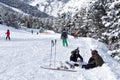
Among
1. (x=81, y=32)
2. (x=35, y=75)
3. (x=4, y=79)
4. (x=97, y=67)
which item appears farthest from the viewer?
(x=81, y=32)

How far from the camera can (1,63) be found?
18.9 metres

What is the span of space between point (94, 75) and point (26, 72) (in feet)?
12.0

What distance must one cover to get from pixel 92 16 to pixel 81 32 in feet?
55.4

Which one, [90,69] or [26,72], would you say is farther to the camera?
[90,69]

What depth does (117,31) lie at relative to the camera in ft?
68.4

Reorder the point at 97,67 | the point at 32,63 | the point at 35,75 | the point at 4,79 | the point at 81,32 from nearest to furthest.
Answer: the point at 4,79 < the point at 35,75 < the point at 97,67 < the point at 32,63 < the point at 81,32

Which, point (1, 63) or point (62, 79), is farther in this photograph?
point (1, 63)

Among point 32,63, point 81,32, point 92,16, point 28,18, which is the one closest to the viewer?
point 32,63

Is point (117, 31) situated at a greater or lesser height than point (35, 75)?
greater

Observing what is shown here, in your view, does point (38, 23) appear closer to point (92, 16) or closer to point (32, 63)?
point (92, 16)

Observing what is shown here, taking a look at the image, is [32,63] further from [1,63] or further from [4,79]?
[4,79]

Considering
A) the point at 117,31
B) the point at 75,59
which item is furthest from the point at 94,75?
the point at 117,31

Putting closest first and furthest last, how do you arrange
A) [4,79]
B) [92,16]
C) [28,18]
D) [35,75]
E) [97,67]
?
[4,79] → [35,75] → [97,67] → [92,16] → [28,18]

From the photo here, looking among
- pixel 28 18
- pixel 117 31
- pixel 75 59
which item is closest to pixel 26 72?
pixel 75 59
